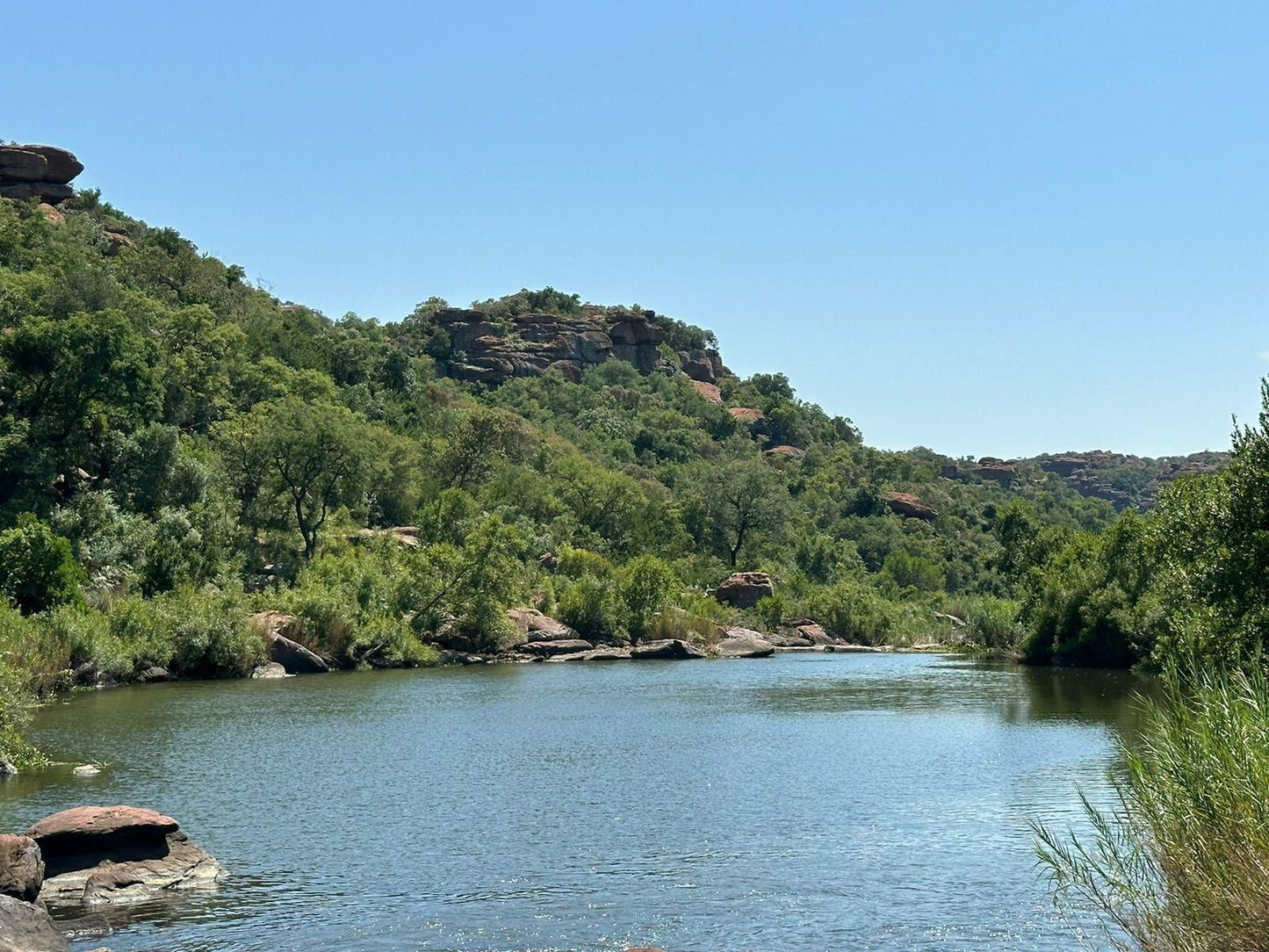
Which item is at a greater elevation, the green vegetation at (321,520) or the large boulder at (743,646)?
the green vegetation at (321,520)

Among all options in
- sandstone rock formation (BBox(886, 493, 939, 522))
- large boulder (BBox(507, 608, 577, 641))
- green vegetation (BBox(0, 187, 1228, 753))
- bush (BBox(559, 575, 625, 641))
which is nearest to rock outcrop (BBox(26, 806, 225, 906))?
green vegetation (BBox(0, 187, 1228, 753))

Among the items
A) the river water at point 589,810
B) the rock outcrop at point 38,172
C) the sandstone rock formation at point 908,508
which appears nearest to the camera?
the river water at point 589,810

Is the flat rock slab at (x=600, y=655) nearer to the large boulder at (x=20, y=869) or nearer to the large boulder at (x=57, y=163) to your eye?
the large boulder at (x=20, y=869)

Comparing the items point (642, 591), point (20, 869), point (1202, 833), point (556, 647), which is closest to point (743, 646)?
point (642, 591)

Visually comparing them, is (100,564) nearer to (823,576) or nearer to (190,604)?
(190,604)

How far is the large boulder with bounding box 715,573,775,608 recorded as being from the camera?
340 ft

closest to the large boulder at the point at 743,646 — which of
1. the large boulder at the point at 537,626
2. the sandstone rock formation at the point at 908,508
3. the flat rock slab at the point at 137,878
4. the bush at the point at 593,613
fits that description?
the bush at the point at 593,613

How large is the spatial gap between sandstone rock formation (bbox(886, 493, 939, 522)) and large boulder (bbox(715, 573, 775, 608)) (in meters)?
58.0

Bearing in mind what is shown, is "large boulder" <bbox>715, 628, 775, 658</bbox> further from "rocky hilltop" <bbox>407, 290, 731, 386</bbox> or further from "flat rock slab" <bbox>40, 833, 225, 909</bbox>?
"rocky hilltop" <bbox>407, 290, 731, 386</bbox>

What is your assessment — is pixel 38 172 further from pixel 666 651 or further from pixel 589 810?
pixel 589 810

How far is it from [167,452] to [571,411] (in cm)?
10670

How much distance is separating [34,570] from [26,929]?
37485 millimetres

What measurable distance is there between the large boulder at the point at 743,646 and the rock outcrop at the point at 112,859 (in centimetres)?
6653

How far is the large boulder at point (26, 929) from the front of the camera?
50.4 ft
